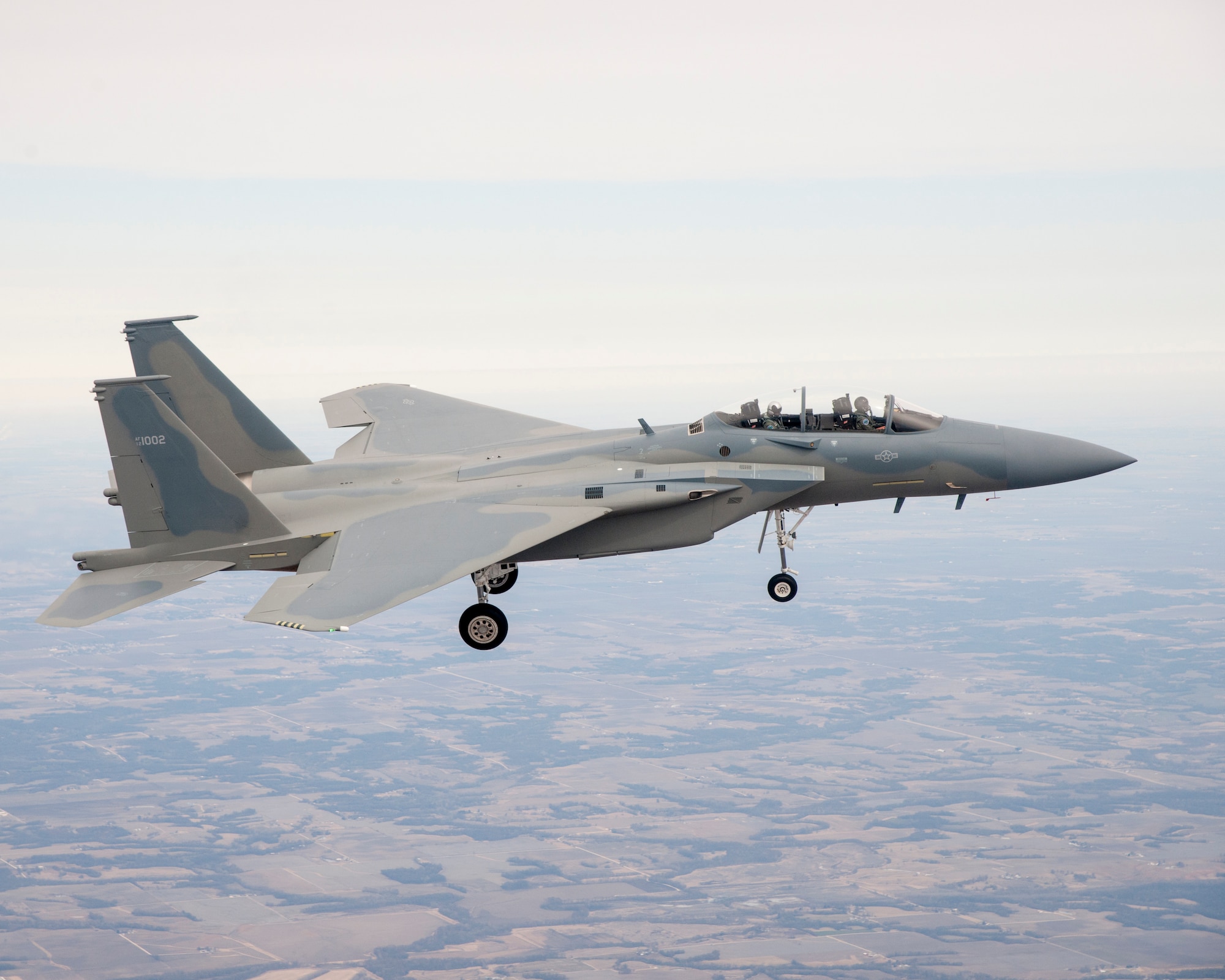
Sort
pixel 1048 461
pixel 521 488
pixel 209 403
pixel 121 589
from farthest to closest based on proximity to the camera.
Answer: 1. pixel 209 403
2. pixel 1048 461
3. pixel 521 488
4. pixel 121 589

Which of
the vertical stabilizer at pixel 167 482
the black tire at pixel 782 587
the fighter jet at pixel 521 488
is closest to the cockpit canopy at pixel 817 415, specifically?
the fighter jet at pixel 521 488

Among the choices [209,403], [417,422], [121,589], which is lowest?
[121,589]

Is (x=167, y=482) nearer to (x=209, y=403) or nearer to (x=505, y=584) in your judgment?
(x=209, y=403)

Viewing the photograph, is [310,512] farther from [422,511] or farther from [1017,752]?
[1017,752]

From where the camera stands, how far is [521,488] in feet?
72.9

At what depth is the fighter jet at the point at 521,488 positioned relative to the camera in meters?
20.9

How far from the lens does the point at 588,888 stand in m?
128

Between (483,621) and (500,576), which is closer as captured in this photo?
(483,621)

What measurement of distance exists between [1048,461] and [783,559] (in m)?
5.81

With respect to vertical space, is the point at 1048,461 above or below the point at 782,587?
above

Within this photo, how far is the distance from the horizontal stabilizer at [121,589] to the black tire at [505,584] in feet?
18.2

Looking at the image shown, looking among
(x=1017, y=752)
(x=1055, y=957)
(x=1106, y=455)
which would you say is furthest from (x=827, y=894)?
(x=1106, y=455)

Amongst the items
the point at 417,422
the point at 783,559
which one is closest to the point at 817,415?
the point at 783,559

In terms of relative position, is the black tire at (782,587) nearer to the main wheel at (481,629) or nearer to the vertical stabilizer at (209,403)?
the main wheel at (481,629)
